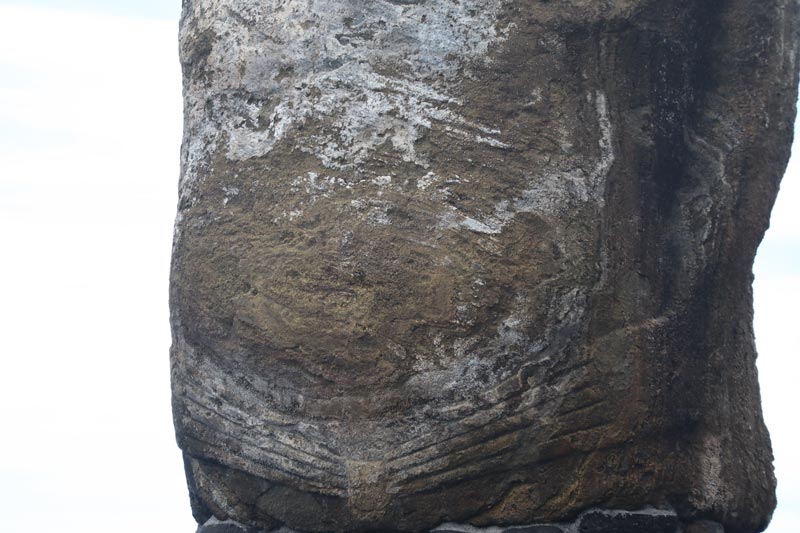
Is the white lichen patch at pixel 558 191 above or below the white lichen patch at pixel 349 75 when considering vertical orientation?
below

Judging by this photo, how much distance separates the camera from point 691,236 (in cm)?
400

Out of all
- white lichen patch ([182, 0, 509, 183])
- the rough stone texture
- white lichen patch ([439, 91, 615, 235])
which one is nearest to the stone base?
the rough stone texture

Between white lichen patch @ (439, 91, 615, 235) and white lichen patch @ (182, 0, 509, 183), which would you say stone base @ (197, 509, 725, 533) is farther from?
white lichen patch @ (182, 0, 509, 183)

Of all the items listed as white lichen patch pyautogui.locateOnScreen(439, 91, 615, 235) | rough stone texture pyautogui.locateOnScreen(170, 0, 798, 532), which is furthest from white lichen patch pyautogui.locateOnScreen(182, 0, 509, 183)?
A: white lichen patch pyautogui.locateOnScreen(439, 91, 615, 235)

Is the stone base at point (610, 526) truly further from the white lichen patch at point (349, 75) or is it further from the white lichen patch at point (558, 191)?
the white lichen patch at point (349, 75)

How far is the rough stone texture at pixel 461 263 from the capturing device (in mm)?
3734

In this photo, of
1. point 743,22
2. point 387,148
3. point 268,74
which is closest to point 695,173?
point 743,22

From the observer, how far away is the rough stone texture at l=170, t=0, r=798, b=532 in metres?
3.73

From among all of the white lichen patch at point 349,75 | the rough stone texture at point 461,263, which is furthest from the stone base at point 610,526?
the white lichen patch at point 349,75

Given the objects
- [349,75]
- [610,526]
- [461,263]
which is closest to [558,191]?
[461,263]

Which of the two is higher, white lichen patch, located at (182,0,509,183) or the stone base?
white lichen patch, located at (182,0,509,183)

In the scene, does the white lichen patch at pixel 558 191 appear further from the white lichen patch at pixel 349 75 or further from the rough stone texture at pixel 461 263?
the white lichen patch at pixel 349 75

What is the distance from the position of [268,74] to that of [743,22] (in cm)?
127

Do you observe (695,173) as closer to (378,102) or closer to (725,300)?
(725,300)
